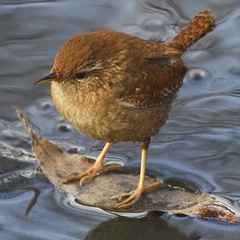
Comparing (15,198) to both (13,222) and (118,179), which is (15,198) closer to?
(13,222)

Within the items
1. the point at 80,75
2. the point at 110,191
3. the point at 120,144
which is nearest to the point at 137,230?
the point at 110,191

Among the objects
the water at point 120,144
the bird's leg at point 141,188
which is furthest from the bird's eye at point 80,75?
the water at point 120,144

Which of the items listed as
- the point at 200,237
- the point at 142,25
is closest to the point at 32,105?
the point at 142,25

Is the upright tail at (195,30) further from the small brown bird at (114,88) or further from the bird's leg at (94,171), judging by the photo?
the bird's leg at (94,171)

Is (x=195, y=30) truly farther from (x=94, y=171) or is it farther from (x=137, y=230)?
(x=137, y=230)

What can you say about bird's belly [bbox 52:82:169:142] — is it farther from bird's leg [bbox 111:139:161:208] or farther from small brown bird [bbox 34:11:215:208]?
bird's leg [bbox 111:139:161:208]
